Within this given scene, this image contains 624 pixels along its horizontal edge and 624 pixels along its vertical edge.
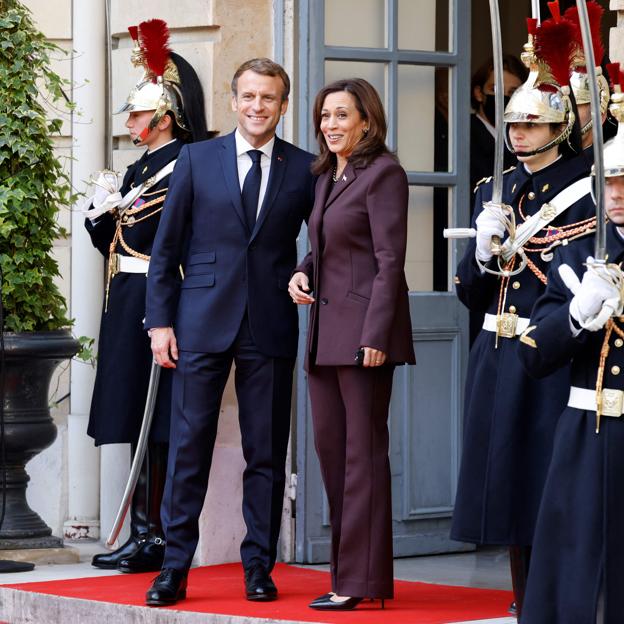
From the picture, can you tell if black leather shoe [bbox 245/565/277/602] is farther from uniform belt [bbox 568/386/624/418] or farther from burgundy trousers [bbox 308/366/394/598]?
uniform belt [bbox 568/386/624/418]

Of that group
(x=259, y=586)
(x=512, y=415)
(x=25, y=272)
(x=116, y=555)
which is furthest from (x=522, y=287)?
(x=25, y=272)

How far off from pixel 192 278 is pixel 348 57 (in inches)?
57.8

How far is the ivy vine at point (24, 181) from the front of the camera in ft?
22.4

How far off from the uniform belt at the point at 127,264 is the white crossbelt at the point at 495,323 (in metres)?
1.85

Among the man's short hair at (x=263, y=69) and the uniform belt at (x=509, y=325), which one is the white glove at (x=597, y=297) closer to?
the uniform belt at (x=509, y=325)

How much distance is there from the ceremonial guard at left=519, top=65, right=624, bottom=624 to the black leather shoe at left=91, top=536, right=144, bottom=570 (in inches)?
106

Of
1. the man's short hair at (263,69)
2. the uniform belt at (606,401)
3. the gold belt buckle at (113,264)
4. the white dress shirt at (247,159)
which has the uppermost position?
the man's short hair at (263,69)

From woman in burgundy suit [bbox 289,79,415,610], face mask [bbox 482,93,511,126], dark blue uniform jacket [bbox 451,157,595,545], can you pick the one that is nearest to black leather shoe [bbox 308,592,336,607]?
woman in burgundy suit [bbox 289,79,415,610]

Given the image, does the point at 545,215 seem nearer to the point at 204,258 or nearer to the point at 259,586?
the point at 204,258

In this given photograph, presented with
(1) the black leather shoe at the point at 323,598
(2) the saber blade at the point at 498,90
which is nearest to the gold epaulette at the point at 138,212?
(1) the black leather shoe at the point at 323,598

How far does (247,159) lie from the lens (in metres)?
5.93

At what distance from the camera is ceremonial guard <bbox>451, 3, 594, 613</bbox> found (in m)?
5.07

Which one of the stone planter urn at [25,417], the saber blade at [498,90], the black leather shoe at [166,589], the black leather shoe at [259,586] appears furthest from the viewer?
the stone planter urn at [25,417]

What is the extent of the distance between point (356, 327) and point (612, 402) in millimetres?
1473
